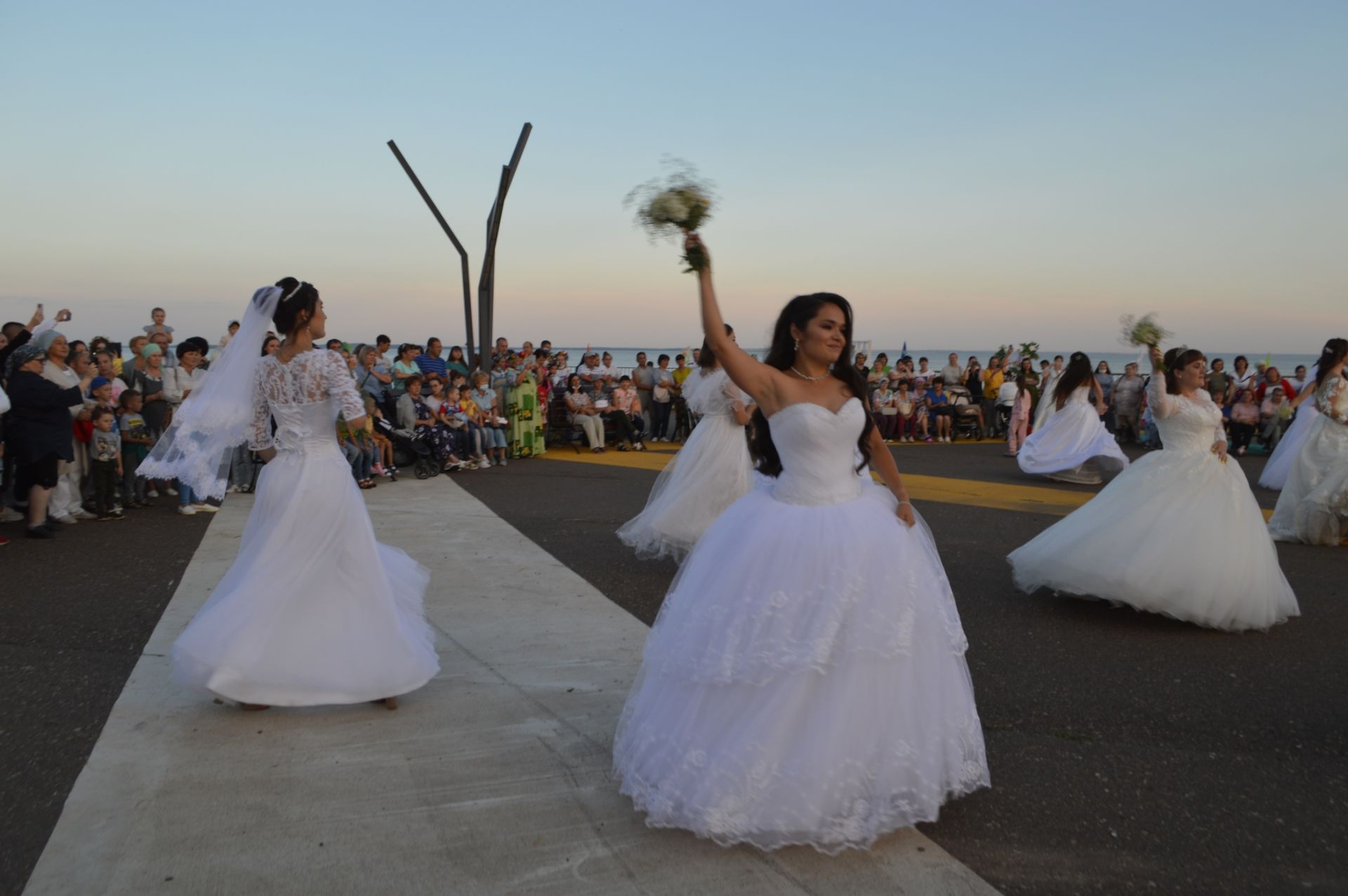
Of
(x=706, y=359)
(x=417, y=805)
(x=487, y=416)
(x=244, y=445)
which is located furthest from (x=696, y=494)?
(x=487, y=416)

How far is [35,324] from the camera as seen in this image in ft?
33.0

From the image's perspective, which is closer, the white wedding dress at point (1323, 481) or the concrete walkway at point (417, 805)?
the concrete walkway at point (417, 805)

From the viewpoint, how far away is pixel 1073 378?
15109 millimetres

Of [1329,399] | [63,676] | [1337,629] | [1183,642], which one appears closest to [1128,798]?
[1183,642]

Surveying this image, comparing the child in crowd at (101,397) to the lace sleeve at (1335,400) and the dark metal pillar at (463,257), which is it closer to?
the dark metal pillar at (463,257)

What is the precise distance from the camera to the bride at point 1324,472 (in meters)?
9.67

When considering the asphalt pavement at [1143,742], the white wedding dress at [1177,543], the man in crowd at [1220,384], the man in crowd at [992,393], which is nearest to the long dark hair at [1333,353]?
the asphalt pavement at [1143,742]

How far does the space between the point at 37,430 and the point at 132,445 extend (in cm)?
179

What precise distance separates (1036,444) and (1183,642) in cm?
940

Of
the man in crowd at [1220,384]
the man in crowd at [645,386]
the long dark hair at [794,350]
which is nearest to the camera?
the long dark hair at [794,350]

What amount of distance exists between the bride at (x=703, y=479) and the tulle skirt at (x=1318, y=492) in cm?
573

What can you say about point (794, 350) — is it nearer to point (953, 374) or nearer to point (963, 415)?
point (963, 415)

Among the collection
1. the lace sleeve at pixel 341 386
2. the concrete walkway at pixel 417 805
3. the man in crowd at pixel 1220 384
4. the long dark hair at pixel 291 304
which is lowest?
the concrete walkway at pixel 417 805

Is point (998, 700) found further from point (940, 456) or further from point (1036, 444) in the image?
point (940, 456)
